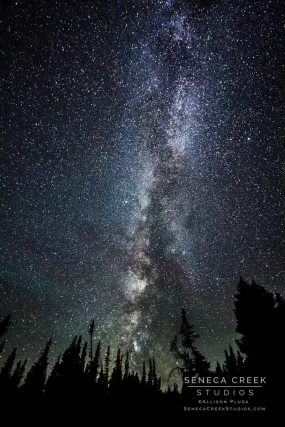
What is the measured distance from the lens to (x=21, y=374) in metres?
46.3

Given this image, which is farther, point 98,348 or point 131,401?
point 98,348

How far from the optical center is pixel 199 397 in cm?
1920

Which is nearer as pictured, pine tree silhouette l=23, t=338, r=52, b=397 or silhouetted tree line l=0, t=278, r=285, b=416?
silhouetted tree line l=0, t=278, r=285, b=416

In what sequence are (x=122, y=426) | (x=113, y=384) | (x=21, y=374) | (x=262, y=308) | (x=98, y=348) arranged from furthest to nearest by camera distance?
(x=98, y=348) < (x=21, y=374) < (x=113, y=384) < (x=122, y=426) < (x=262, y=308)

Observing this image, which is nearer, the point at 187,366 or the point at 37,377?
the point at 187,366

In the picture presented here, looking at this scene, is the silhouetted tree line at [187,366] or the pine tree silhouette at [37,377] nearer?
the silhouetted tree line at [187,366]

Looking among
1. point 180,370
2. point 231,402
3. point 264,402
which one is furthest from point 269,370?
point 180,370

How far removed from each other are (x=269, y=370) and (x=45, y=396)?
31.8 meters

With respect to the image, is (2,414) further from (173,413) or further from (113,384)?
(173,413)

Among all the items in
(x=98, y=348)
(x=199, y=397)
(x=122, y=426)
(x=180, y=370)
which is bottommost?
(x=122, y=426)

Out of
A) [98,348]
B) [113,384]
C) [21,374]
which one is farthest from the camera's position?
[98,348]

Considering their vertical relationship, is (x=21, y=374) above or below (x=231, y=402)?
above

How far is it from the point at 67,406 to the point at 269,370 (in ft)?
89.7

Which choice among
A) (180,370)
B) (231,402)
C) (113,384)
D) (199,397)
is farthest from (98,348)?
(231,402)
